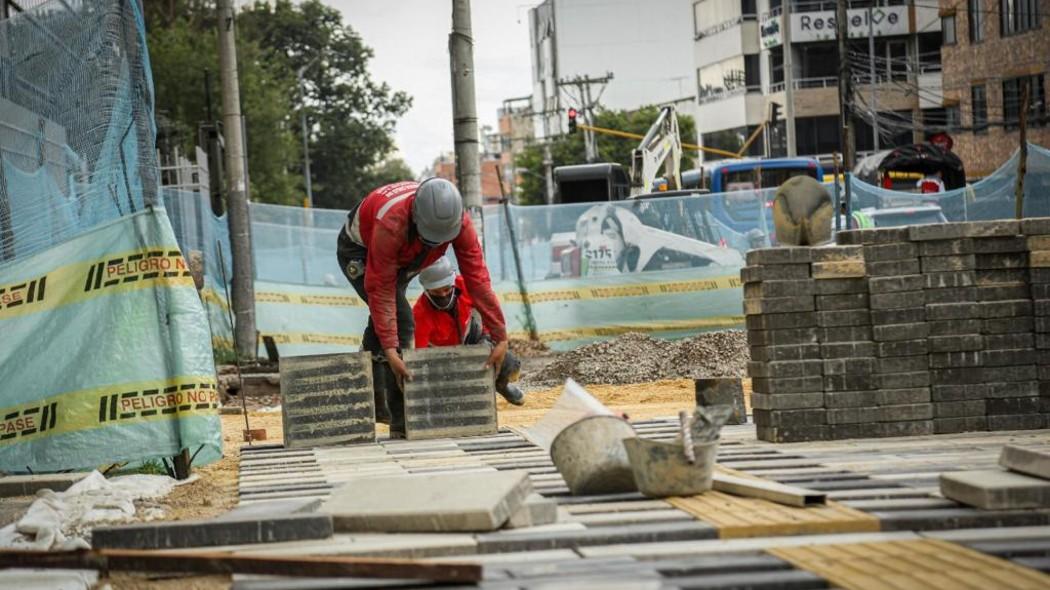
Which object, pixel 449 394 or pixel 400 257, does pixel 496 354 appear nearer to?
pixel 449 394

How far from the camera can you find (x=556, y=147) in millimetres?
85375

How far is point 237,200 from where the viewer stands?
21.0 m

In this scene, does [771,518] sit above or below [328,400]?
below

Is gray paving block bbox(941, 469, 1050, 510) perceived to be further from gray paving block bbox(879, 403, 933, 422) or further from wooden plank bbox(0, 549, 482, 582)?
gray paving block bbox(879, 403, 933, 422)

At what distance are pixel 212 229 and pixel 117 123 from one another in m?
12.8

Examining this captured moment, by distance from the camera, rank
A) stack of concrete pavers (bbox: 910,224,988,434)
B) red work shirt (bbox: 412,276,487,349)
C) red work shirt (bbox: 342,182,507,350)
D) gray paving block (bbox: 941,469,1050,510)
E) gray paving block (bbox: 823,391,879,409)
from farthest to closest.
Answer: red work shirt (bbox: 412,276,487,349)
red work shirt (bbox: 342,182,507,350)
stack of concrete pavers (bbox: 910,224,988,434)
gray paving block (bbox: 823,391,879,409)
gray paving block (bbox: 941,469,1050,510)

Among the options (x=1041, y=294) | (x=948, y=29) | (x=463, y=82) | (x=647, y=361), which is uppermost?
(x=948, y=29)

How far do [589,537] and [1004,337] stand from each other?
441 cm

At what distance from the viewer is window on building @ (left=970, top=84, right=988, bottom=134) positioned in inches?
1863

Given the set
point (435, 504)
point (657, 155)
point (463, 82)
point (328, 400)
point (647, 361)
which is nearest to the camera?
point (435, 504)

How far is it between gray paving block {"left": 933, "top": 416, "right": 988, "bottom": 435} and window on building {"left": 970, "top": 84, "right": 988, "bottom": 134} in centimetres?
3931

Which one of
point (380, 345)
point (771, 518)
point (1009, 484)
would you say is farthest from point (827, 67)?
point (771, 518)

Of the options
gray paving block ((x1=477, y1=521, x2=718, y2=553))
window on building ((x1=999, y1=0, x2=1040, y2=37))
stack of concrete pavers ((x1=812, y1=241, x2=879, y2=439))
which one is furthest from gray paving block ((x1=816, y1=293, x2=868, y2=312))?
window on building ((x1=999, y1=0, x2=1040, y2=37))

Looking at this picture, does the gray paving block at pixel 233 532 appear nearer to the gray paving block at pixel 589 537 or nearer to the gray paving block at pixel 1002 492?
the gray paving block at pixel 589 537
